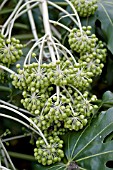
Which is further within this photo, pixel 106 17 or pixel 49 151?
pixel 106 17

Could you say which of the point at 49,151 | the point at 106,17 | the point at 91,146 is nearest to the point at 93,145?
the point at 91,146

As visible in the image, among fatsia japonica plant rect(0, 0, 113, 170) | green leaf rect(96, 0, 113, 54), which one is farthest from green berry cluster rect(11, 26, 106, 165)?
green leaf rect(96, 0, 113, 54)

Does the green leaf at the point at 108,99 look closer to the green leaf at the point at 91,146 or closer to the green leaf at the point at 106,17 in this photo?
the green leaf at the point at 91,146

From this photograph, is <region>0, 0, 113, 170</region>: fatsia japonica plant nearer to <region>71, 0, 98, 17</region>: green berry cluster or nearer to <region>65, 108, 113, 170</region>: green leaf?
<region>65, 108, 113, 170</region>: green leaf

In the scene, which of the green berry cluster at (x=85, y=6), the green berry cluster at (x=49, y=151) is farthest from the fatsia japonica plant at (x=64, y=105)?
the green berry cluster at (x=85, y=6)

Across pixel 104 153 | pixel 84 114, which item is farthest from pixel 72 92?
pixel 104 153

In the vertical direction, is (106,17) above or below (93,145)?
above

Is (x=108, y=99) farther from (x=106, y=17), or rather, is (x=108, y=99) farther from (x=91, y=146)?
(x=106, y=17)
